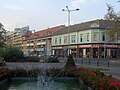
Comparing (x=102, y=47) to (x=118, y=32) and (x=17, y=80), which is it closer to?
(x=118, y=32)

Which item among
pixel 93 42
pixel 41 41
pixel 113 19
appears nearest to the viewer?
pixel 113 19

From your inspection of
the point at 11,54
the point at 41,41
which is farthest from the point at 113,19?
the point at 41,41

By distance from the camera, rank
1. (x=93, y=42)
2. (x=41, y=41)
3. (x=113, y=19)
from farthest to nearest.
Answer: (x=41, y=41), (x=93, y=42), (x=113, y=19)

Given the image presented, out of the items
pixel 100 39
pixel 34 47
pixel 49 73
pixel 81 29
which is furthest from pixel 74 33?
pixel 49 73

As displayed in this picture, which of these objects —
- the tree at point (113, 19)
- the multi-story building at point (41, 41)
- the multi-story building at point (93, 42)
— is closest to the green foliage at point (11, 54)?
the tree at point (113, 19)

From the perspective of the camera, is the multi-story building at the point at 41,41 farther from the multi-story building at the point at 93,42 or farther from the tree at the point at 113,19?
the tree at the point at 113,19

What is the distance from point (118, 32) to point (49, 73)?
32.3 m

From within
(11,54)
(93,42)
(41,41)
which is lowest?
(11,54)

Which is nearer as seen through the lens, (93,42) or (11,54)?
(11,54)

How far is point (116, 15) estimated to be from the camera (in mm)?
57562

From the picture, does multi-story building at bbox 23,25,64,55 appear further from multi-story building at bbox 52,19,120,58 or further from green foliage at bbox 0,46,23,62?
green foliage at bbox 0,46,23,62

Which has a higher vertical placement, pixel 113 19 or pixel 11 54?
pixel 113 19

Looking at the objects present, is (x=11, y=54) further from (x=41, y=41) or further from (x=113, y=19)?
(x=41, y=41)

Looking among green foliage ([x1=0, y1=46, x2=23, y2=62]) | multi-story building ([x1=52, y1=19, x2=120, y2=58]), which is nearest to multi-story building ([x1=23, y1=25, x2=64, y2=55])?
multi-story building ([x1=52, y1=19, x2=120, y2=58])
